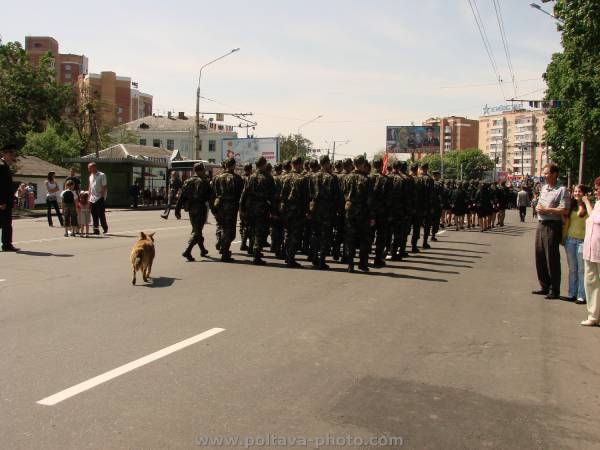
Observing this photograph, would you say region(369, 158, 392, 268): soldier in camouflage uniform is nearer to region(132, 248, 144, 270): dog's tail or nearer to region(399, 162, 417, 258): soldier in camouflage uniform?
region(399, 162, 417, 258): soldier in camouflage uniform

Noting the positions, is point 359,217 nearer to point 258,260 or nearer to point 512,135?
point 258,260

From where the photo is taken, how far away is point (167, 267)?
11227 millimetres

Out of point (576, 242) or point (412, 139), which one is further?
point (412, 139)

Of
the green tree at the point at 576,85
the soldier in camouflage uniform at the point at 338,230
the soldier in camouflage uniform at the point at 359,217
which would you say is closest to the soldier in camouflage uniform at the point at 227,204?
the soldier in camouflage uniform at the point at 338,230

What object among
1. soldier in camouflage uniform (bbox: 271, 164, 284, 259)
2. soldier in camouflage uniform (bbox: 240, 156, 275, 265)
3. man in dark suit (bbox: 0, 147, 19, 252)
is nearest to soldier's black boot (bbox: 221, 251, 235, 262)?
soldier in camouflage uniform (bbox: 240, 156, 275, 265)

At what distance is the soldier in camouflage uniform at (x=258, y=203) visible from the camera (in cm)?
1202

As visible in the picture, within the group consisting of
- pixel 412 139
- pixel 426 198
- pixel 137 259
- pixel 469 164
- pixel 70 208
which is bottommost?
pixel 137 259

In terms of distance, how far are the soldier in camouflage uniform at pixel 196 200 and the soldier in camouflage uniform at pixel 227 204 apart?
0.22 metres

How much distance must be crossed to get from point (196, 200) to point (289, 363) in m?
7.33

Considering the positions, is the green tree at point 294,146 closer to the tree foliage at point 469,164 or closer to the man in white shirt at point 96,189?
the tree foliage at point 469,164

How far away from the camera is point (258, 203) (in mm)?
12062

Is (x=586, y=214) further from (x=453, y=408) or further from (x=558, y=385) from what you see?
(x=453, y=408)

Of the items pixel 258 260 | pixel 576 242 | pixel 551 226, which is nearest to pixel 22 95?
pixel 258 260

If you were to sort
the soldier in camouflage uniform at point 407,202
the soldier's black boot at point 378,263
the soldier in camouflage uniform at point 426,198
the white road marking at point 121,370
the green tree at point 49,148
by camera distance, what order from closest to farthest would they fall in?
1. the white road marking at point 121,370
2. the soldier's black boot at point 378,263
3. the soldier in camouflage uniform at point 407,202
4. the soldier in camouflage uniform at point 426,198
5. the green tree at point 49,148
